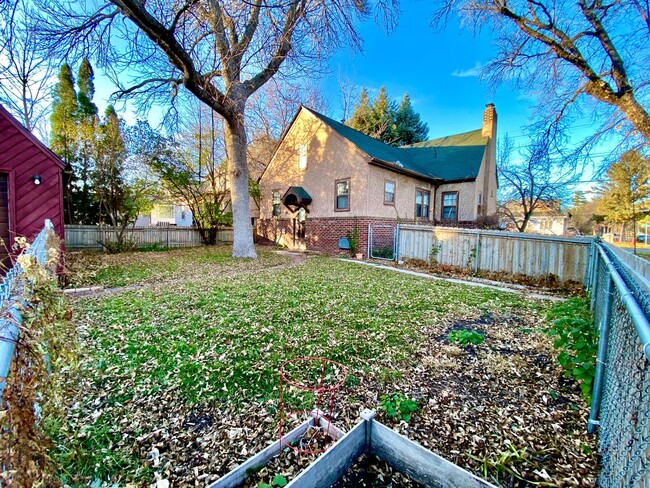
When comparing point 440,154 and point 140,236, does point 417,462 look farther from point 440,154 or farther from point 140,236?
point 440,154

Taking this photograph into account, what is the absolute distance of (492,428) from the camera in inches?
87.6

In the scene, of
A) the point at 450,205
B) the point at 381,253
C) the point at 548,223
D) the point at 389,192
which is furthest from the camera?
the point at 548,223

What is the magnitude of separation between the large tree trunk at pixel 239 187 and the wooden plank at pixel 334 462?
32.2 ft

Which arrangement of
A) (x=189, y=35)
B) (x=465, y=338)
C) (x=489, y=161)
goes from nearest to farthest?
(x=465, y=338) < (x=189, y=35) < (x=489, y=161)

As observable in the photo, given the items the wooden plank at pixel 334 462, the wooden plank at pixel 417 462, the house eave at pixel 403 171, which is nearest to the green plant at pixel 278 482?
the wooden plank at pixel 334 462

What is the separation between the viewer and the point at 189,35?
290 inches

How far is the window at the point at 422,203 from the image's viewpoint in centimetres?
1498

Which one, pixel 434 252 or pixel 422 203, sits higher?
pixel 422 203

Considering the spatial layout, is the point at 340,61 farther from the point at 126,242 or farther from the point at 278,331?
the point at 126,242

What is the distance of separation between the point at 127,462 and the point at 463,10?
13.4 m

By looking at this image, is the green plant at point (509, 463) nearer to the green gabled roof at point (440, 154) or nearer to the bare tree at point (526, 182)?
the green gabled roof at point (440, 154)

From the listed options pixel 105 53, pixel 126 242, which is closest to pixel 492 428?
pixel 105 53

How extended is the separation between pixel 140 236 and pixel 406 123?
2269 centimetres

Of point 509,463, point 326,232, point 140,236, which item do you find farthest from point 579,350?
point 140,236
